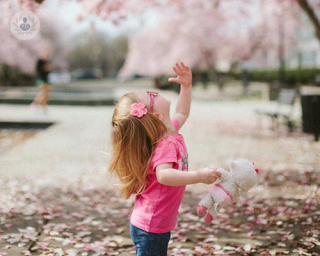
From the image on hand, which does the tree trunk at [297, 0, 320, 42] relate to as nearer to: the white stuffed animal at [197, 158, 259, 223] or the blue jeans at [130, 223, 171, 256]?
the white stuffed animal at [197, 158, 259, 223]

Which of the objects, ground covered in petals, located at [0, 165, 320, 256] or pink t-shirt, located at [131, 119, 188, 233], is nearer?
pink t-shirt, located at [131, 119, 188, 233]

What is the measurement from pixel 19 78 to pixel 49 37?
9932 mm

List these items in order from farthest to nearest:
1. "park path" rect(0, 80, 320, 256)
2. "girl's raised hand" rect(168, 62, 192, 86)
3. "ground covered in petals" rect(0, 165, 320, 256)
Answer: "park path" rect(0, 80, 320, 256) < "ground covered in petals" rect(0, 165, 320, 256) < "girl's raised hand" rect(168, 62, 192, 86)

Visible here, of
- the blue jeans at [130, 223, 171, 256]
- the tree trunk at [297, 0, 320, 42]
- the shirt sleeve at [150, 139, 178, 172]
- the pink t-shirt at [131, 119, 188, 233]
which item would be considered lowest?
the blue jeans at [130, 223, 171, 256]

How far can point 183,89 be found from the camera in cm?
297

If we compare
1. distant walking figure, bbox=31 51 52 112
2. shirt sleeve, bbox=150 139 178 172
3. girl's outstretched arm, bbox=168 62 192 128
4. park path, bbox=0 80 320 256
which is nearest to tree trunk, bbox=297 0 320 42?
park path, bbox=0 80 320 256

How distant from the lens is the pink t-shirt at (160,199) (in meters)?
2.48

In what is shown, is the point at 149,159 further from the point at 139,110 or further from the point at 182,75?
the point at 182,75

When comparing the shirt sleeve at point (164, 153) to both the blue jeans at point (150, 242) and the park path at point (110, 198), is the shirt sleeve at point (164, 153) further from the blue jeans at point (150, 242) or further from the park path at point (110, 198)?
the park path at point (110, 198)

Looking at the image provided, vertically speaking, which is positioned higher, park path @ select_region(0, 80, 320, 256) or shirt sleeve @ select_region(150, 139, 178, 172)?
shirt sleeve @ select_region(150, 139, 178, 172)

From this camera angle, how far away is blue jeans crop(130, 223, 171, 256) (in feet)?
8.34

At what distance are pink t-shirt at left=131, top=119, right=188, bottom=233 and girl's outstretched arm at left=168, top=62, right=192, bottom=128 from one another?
38cm

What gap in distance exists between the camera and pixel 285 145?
9.45 m

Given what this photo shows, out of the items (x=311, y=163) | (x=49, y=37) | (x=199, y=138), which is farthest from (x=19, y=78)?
(x=311, y=163)
